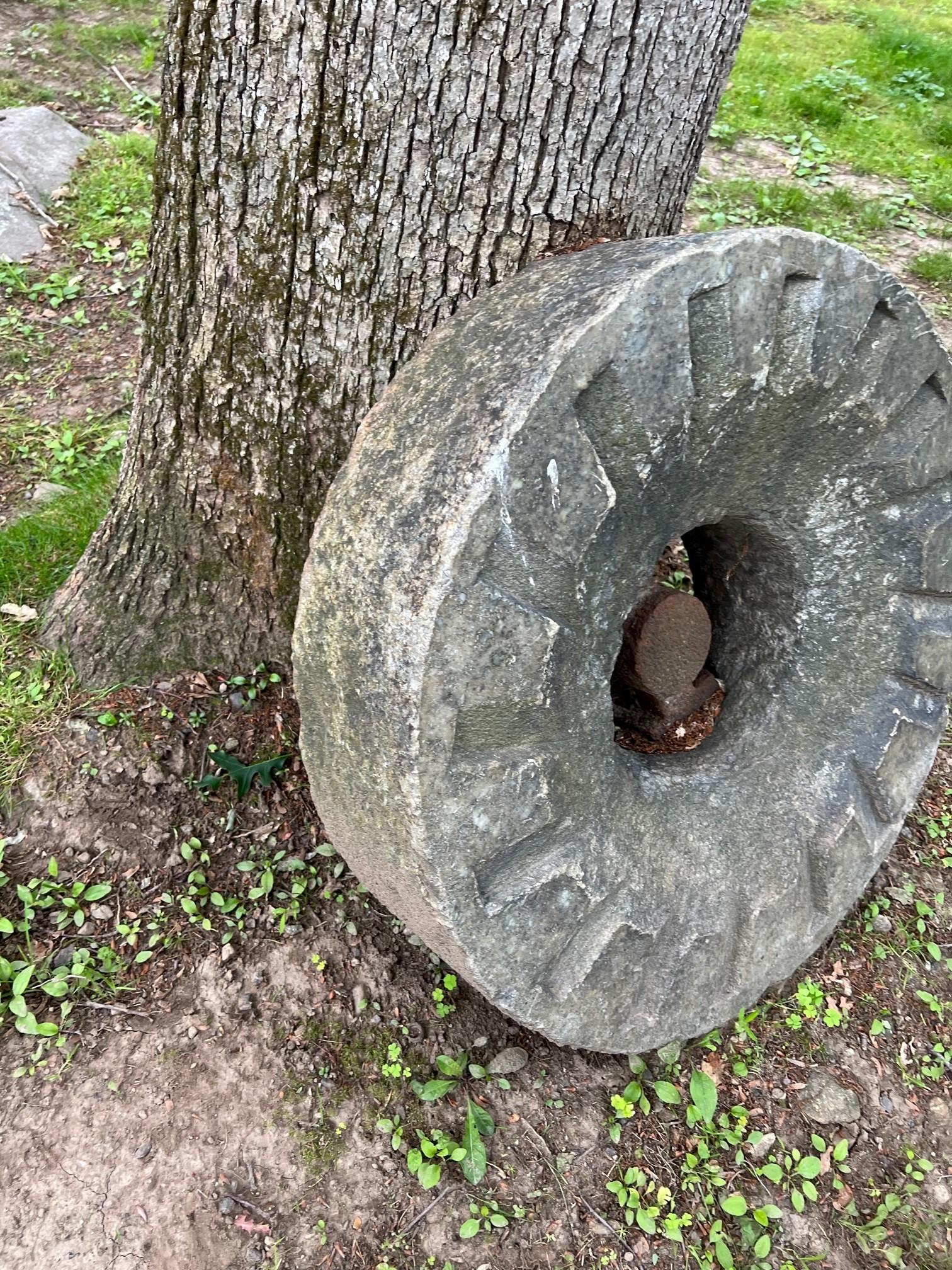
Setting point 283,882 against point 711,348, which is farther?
point 283,882

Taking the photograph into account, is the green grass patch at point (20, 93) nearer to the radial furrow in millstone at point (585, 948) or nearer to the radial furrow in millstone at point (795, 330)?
the radial furrow in millstone at point (795, 330)

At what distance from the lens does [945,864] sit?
8.29 feet

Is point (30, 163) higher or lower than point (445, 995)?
higher

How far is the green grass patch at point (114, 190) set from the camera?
399 cm

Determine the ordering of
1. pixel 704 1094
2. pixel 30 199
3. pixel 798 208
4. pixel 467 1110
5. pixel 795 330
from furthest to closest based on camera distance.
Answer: pixel 798 208 → pixel 30 199 → pixel 704 1094 → pixel 467 1110 → pixel 795 330

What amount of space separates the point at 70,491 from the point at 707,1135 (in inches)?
94.7

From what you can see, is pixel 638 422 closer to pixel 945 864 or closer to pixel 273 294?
pixel 273 294

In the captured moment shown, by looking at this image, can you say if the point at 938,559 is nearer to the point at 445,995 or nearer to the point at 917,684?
the point at 917,684

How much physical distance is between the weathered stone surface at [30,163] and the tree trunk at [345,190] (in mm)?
2215

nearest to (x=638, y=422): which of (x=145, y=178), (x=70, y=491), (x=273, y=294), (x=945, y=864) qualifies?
(x=273, y=294)

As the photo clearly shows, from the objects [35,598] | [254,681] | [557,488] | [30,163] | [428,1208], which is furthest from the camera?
[30,163]

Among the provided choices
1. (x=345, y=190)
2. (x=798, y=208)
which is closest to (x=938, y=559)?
(x=345, y=190)

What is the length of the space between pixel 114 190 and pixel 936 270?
3801 millimetres

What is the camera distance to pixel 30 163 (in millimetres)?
4141
